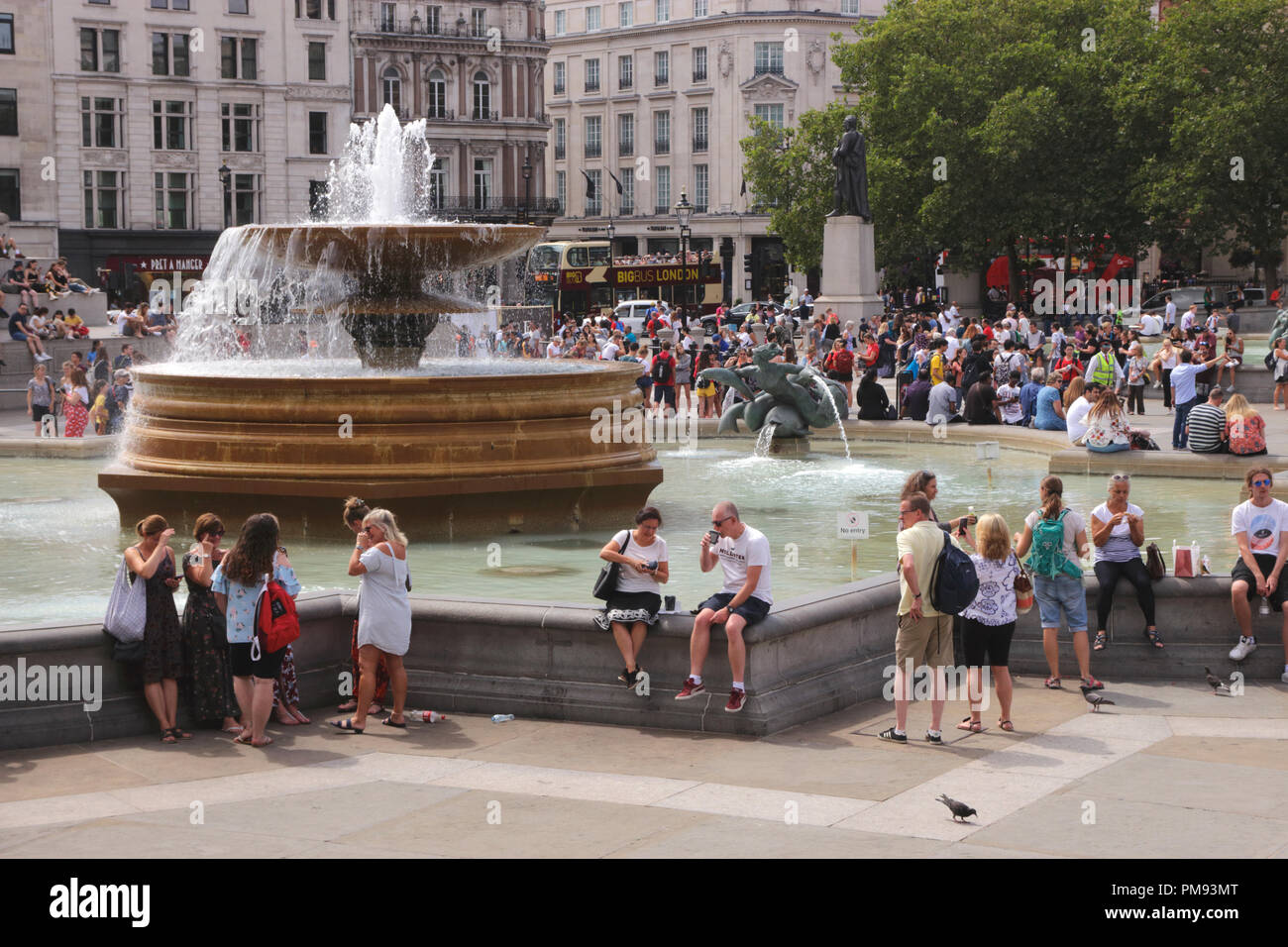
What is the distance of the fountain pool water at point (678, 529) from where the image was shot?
12.4 meters

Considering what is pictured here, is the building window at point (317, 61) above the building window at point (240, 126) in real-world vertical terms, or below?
above

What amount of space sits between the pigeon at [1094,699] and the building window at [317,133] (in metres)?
67.1

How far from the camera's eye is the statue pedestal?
145 feet

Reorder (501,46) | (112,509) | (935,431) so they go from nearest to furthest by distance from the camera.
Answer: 1. (112,509)
2. (935,431)
3. (501,46)

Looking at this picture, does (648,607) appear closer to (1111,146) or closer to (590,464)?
(590,464)

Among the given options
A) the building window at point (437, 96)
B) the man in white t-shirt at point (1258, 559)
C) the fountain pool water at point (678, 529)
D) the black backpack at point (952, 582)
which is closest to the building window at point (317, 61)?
the building window at point (437, 96)

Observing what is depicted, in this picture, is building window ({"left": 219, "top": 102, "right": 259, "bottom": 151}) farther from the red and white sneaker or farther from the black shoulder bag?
the red and white sneaker

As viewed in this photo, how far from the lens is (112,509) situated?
53.9 ft

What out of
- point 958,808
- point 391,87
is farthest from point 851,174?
point 391,87

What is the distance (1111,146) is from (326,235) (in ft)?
145

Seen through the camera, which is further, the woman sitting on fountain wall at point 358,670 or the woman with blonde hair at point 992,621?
the woman sitting on fountain wall at point 358,670

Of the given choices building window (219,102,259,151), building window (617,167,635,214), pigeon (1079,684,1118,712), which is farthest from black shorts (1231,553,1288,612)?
building window (617,167,635,214)

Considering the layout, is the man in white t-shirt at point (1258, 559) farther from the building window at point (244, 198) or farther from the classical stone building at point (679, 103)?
the classical stone building at point (679, 103)
